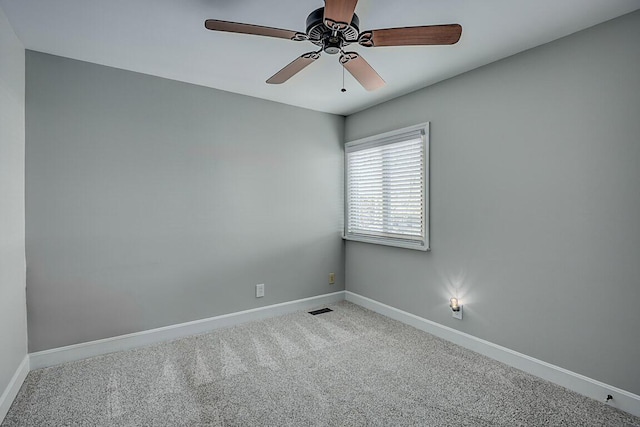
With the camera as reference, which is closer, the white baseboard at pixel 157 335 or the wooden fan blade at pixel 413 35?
the wooden fan blade at pixel 413 35

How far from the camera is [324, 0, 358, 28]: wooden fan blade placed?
1.41 metres

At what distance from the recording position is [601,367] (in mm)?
2078

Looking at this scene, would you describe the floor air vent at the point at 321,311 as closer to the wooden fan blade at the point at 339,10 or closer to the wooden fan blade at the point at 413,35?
the wooden fan blade at the point at 413,35

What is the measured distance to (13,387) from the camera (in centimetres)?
209

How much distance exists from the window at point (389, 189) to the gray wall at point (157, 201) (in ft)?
1.19

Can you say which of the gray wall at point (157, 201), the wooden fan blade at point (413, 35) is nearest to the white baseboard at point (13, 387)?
the gray wall at point (157, 201)

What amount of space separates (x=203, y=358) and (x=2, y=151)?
190 centimetres

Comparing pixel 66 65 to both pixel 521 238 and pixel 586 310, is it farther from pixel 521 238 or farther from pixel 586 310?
pixel 586 310

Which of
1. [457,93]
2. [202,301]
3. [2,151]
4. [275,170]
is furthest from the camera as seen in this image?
[275,170]

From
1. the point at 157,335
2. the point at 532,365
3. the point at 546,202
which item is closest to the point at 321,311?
the point at 157,335

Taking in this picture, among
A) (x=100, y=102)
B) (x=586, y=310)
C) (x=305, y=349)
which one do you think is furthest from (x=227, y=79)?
(x=586, y=310)

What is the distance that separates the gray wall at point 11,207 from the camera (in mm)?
1978

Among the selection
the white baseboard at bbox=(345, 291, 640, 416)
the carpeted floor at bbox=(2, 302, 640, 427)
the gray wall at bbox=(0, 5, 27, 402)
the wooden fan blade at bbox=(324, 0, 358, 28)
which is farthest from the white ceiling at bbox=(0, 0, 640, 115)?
the carpeted floor at bbox=(2, 302, 640, 427)

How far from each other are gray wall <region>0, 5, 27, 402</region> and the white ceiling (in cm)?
24
